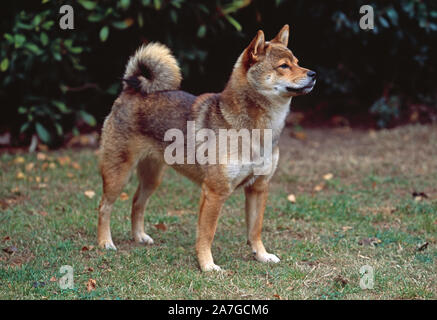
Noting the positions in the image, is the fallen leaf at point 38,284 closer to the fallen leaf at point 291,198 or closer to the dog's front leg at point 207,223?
the dog's front leg at point 207,223

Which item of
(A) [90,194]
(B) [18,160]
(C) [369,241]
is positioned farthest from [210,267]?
(B) [18,160]

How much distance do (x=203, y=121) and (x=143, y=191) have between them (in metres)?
1.09

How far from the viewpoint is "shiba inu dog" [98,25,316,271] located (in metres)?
4.62

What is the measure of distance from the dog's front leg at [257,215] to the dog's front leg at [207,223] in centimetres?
41

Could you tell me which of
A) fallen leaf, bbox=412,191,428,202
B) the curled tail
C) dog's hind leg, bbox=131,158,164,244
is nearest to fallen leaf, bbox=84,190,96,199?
dog's hind leg, bbox=131,158,164,244

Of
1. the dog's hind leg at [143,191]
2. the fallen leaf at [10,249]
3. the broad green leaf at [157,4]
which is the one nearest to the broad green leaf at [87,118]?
the broad green leaf at [157,4]

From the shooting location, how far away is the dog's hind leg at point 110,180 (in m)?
5.22

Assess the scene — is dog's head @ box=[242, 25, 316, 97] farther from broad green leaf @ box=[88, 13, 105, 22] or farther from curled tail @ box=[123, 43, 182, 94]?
broad green leaf @ box=[88, 13, 105, 22]

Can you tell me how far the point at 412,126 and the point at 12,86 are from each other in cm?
604

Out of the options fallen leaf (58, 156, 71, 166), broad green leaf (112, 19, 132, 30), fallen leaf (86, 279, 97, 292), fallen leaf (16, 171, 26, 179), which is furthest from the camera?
broad green leaf (112, 19, 132, 30)

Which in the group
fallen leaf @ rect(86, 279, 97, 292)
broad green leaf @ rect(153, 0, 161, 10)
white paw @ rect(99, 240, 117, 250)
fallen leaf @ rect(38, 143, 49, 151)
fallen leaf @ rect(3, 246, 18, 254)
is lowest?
fallen leaf @ rect(38, 143, 49, 151)

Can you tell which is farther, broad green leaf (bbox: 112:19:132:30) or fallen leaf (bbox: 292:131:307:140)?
fallen leaf (bbox: 292:131:307:140)

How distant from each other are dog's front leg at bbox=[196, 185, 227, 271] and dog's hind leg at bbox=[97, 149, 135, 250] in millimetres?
849

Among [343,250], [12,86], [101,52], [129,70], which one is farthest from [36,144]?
[343,250]
